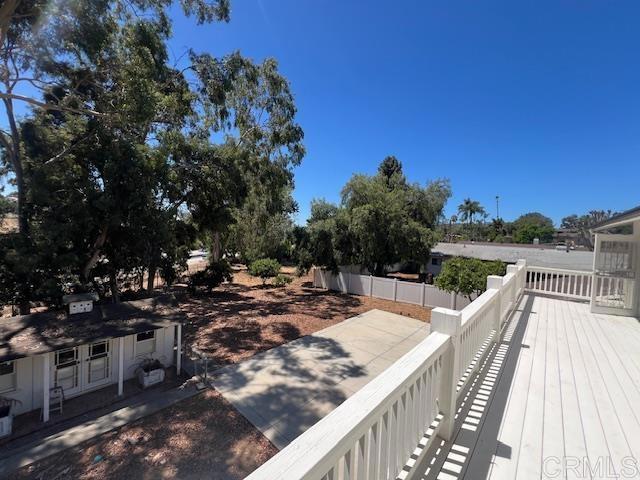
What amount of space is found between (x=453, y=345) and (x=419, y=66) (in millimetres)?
10500

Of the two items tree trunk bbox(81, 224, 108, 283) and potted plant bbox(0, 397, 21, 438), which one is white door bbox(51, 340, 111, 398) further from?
tree trunk bbox(81, 224, 108, 283)

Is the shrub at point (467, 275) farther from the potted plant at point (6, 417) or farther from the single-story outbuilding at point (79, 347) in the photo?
the potted plant at point (6, 417)

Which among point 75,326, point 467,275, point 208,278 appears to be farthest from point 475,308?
point 208,278

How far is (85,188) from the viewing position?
7242 millimetres

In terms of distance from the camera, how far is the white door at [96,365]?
5301mm

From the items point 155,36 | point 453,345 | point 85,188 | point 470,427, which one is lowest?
point 470,427

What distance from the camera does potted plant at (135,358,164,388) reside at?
5.40 m

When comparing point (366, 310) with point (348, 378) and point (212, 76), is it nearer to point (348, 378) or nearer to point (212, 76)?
point (348, 378)

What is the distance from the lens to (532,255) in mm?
16844

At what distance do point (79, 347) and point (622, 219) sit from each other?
9.75m

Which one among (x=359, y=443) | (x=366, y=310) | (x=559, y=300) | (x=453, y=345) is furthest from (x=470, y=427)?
(x=366, y=310)

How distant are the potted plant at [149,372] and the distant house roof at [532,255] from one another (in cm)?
1516

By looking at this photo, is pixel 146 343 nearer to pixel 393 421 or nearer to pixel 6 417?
pixel 6 417

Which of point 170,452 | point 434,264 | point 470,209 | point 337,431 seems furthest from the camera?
point 470,209
